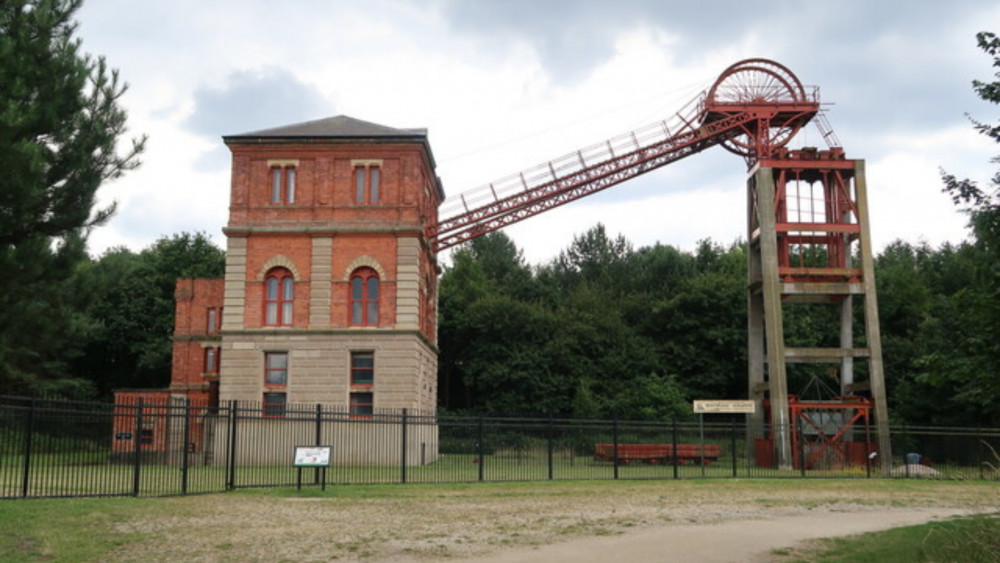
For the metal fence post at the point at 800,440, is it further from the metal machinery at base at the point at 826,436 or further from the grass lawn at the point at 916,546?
the grass lawn at the point at 916,546

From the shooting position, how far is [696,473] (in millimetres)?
27688

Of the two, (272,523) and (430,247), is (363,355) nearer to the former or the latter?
(430,247)

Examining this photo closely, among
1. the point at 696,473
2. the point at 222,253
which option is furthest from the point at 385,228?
the point at 222,253

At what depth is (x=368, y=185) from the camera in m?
34.6

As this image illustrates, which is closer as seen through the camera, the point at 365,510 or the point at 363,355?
the point at 365,510

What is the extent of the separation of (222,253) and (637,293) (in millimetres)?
29739

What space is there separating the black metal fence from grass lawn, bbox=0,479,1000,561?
1.35 m

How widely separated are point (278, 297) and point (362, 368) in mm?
4330

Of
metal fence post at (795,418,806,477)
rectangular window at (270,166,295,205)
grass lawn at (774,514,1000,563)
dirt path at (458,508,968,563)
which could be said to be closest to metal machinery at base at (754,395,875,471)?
metal fence post at (795,418,806,477)

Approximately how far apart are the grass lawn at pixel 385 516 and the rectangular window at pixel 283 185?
16.5m

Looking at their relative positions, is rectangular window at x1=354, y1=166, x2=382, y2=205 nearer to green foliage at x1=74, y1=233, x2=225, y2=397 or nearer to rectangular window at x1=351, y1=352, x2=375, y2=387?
rectangular window at x1=351, y1=352, x2=375, y2=387

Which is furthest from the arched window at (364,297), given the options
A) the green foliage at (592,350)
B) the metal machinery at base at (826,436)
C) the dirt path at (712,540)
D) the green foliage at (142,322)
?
the green foliage at (142,322)

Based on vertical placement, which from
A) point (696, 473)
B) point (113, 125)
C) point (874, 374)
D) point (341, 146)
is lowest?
point (696, 473)

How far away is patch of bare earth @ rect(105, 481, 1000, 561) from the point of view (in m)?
11.9
